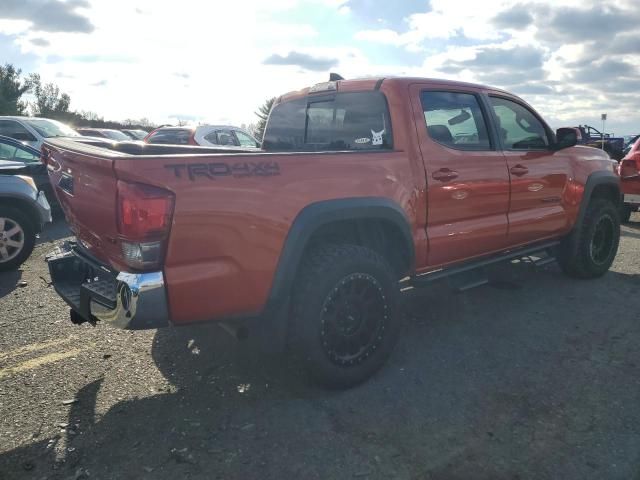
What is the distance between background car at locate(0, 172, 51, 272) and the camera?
5.95 meters

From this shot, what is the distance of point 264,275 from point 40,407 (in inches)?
63.2

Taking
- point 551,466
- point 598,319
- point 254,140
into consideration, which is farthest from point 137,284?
point 254,140

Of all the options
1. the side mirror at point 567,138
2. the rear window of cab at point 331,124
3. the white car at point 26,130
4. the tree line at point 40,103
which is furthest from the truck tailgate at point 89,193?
the tree line at point 40,103

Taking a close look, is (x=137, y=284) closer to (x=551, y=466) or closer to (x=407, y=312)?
(x=551, y=466)

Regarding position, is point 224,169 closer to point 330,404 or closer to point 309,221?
point 309,221

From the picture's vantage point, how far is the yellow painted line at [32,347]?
382 cm

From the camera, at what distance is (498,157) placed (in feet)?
14.1

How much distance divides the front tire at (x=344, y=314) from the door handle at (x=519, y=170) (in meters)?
1.73

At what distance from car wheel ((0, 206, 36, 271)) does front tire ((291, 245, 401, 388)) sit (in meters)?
4.39

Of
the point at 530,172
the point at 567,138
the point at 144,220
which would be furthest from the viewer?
the point at 567,138

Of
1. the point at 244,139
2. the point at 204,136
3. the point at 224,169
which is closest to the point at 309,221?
the point at 224,169

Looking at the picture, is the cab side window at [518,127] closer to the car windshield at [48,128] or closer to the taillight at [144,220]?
the taillight at [144,220]

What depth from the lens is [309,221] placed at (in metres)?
3.01

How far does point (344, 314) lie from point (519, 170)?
2.27 meters
